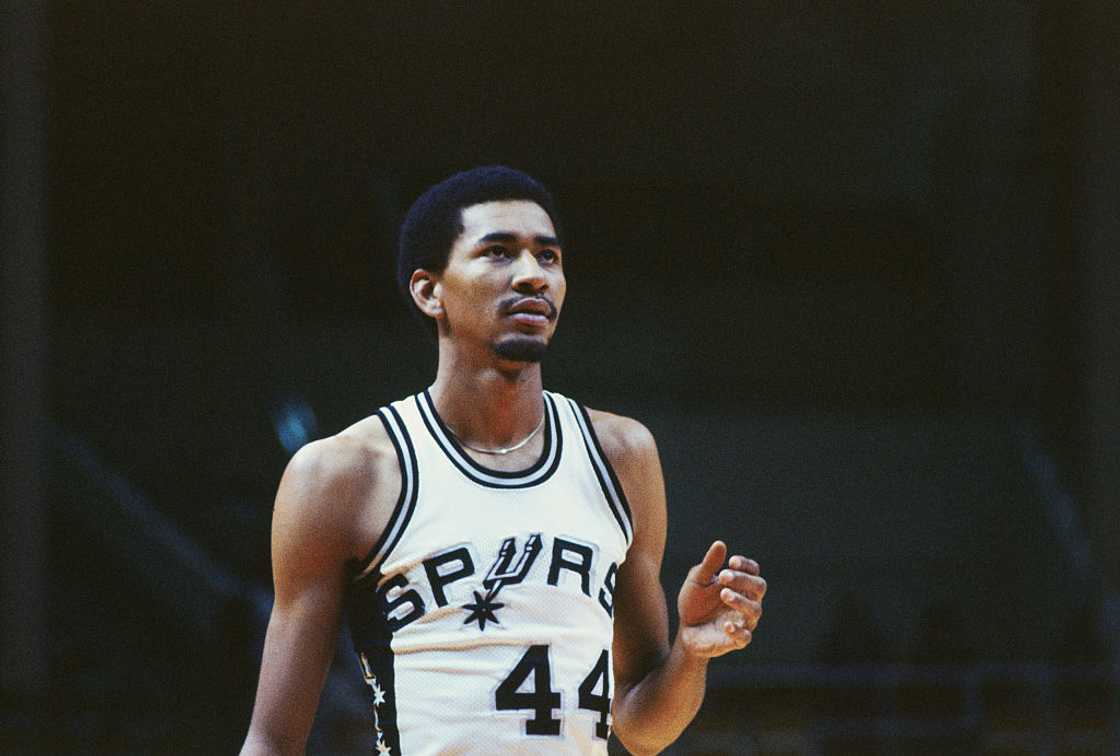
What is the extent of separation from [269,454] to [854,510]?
4.70m

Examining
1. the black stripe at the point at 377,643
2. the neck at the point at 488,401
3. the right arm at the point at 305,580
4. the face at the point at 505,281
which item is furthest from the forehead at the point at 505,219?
the black stripe at the point at 377,643

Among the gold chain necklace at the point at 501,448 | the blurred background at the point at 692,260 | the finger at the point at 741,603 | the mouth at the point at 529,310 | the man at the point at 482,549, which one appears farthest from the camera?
the blurred background at the point at 692,260

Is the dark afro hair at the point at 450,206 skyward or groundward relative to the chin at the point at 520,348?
skyward

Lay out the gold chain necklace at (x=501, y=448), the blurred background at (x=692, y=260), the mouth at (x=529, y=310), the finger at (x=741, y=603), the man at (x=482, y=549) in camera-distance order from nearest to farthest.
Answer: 1. the finger at (x=741, y=603)
2. the man at (x=482, y=549)
3. the mouth at (x=529, y=310)
4. the gold chain necklace at (x=501, y=448)
5. the blurred background at (x=692, y=260)

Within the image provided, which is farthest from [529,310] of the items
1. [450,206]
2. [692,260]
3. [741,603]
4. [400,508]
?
[692,260]

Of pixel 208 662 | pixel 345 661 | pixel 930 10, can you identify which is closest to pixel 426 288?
pixel 345 661

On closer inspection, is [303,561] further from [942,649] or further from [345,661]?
[942,649]

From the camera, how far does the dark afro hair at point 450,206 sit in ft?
10.1

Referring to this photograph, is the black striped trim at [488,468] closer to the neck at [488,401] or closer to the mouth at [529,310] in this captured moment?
the neck at [488,401]

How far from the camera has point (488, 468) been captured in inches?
117

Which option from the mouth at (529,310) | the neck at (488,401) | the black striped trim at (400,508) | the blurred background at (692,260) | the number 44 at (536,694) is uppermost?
the blurred background at (692,260)

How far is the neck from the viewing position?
3.05m

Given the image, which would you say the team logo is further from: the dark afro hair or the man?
the dark afro hair

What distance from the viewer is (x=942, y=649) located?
9.34 m
